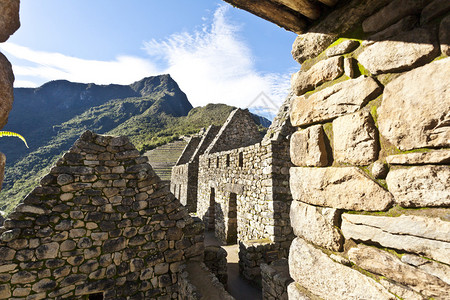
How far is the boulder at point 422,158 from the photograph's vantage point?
3.07 ft

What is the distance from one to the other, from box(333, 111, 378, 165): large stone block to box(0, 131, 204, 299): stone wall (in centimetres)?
322

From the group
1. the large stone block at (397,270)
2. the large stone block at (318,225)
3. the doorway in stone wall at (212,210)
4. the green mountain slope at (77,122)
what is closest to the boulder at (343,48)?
the large stone block at (318,225)

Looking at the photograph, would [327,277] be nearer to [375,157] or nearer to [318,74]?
[375,157]

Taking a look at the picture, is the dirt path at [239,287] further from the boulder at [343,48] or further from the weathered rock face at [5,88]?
the weathered rock face at [5,88]

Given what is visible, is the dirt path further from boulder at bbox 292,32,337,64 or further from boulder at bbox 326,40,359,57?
boulder at bbox 326,40,359,57

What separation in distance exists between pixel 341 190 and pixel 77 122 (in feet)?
244

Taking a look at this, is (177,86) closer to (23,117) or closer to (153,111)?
(153,111)

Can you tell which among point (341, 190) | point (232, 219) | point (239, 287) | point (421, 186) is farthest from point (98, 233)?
point (232, 219)

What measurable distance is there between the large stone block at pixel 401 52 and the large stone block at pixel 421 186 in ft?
1.64

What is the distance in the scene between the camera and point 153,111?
60281mm

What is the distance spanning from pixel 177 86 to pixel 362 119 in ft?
334

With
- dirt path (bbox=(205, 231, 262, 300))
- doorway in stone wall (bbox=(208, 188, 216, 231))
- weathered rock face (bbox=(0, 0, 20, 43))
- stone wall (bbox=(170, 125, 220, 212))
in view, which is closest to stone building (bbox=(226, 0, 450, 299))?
weathered rock face (bbox=(0, 0, 20, 43))

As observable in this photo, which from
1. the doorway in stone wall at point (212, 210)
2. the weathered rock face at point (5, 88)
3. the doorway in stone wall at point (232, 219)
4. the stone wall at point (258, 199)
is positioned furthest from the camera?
the doorway in stone wall at point (212, 210)

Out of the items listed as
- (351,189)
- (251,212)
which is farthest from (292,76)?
(251,212)
